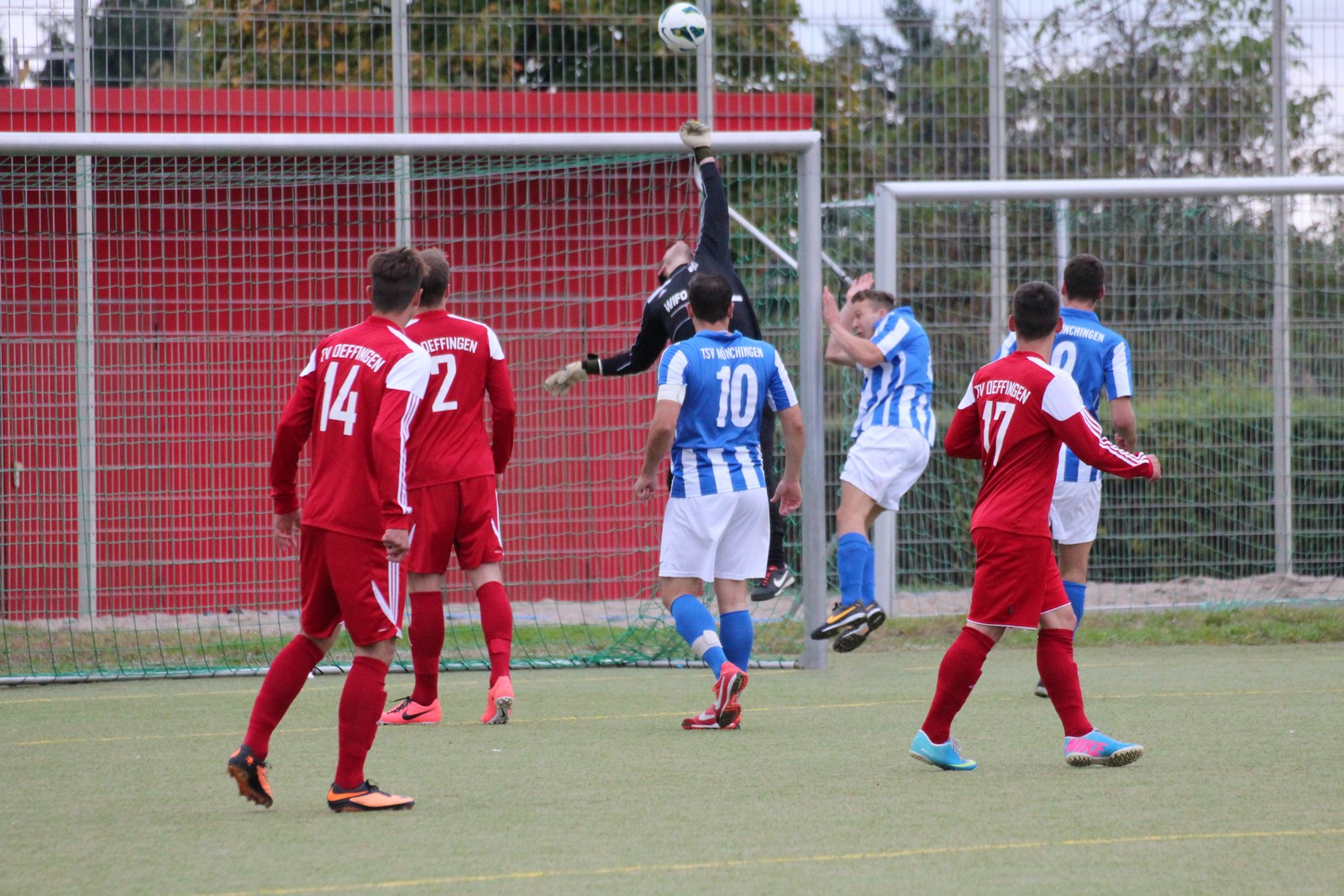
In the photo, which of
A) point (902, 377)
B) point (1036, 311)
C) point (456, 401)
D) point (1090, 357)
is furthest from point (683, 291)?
point (1036, 311)

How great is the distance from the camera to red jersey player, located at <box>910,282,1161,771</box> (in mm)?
5344

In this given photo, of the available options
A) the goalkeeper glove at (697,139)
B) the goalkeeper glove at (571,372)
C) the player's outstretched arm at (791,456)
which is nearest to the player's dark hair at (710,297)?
the player's outstretched arm at (791,456)

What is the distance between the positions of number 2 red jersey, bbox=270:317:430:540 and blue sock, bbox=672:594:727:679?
204cm

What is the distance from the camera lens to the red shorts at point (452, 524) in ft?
21.5

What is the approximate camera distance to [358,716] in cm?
471

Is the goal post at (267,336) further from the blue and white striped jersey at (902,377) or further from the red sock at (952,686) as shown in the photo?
the red sock at (952,686)

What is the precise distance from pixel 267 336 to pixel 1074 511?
528 cm

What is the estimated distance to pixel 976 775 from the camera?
210 inches

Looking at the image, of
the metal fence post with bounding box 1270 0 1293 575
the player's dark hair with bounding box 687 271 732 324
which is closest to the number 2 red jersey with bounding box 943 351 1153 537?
the player's dark hair with bounding box 687 271 732 324

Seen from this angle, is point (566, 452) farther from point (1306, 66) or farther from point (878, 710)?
point (1306, 66)

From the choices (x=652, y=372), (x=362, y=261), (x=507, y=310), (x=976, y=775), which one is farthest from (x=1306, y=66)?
(x=976, y=775)

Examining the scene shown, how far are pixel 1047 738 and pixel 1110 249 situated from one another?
6174mm

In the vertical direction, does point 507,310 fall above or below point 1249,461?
above

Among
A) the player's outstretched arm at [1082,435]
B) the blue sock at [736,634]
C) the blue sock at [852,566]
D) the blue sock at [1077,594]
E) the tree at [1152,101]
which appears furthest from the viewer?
the tree at [1152,101]
